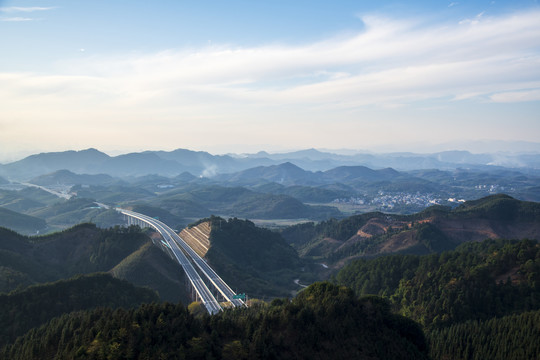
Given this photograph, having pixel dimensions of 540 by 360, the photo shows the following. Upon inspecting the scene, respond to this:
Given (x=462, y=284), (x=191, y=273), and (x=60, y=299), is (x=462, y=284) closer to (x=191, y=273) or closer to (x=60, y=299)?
(x=191, y=273)

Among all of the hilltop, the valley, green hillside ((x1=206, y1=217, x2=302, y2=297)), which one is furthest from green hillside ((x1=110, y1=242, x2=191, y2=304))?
green hillside ((x1=206, y1=217, x2=302, y2=297))

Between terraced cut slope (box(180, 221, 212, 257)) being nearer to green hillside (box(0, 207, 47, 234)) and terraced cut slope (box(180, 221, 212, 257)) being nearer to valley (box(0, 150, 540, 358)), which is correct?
valley (box(0, 150, 540, 358))

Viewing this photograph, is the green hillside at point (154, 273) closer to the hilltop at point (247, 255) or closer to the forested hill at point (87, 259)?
the forested hill at point (87, 259)

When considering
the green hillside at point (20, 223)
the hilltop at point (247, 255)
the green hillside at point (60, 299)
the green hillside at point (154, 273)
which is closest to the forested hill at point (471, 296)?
the hilltop at point (247, 255)

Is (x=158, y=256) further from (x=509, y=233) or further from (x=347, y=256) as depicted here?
(x=509, y=233)

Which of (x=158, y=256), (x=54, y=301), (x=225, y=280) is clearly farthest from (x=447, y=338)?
(x=158, y=256)
